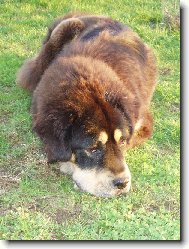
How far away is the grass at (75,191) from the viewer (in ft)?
15.8

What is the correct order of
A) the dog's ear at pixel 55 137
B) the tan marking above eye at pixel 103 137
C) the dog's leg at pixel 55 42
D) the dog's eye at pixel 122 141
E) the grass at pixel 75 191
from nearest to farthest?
1. the grass at pixel 75 191
2. the tan marking above eye at pixel 103 137
3. the dog's ear at pixel 55 137
4. the dog's eye at pixel 122 141
5. the dog's leg at pixel 55 42

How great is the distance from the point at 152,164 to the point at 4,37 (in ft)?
15.1

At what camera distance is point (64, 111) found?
508 centimetres

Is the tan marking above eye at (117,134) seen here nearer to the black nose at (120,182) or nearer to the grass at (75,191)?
the black nose at (120,182)

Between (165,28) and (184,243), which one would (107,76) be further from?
(165,28)

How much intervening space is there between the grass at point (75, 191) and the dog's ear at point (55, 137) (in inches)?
16.0

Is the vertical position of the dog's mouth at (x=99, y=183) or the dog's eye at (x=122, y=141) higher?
the dog's eye at (x=122, y=141)

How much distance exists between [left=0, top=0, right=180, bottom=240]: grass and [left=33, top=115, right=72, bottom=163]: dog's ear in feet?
1.34

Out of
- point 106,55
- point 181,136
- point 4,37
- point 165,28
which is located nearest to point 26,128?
point 106,55

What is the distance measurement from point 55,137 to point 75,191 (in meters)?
0.60

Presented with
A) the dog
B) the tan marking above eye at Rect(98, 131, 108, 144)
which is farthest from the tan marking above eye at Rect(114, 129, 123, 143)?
the tan marking above eye at Rect(98, 131, 108, 144)

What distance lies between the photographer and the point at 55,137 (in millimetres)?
5207

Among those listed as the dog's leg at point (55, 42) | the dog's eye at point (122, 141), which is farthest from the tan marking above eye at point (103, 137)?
the dog's leg at point (55, 42)

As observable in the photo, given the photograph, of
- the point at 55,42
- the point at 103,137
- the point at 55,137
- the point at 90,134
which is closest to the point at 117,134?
the point at 103,137
